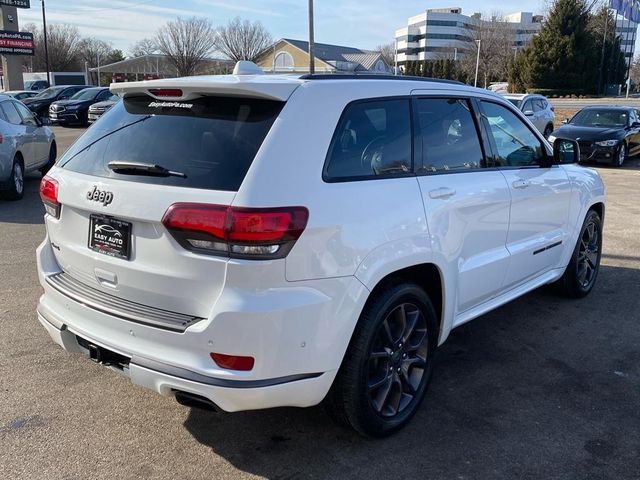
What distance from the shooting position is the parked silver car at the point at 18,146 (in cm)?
974

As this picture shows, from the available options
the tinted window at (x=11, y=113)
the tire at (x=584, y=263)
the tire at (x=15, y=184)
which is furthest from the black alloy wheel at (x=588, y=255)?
the tinted window at (x=11, y=113)

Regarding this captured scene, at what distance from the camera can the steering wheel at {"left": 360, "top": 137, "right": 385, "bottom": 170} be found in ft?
10.3

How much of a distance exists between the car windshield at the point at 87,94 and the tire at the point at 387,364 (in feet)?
86.0

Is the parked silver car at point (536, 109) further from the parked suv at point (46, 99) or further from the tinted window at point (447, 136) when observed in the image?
the parked suv at point (46, 99)

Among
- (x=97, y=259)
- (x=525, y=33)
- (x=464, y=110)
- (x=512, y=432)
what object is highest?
(x=525, y=33)

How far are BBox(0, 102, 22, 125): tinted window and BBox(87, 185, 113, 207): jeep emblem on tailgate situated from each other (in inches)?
337

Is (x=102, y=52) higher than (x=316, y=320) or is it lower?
higher

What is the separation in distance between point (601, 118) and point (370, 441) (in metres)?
16.3

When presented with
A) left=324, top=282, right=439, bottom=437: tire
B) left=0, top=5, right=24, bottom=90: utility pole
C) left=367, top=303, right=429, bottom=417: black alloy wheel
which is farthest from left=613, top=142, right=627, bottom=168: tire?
left=0, top=5, right=24, bottom=90: utility pole

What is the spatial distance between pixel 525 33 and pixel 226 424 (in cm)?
11899

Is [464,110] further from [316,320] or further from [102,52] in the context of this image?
[102,52]

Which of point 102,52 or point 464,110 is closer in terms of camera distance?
point 464,110

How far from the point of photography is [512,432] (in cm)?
340

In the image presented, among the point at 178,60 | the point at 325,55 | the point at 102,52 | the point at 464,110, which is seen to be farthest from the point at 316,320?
the point at 102,52
